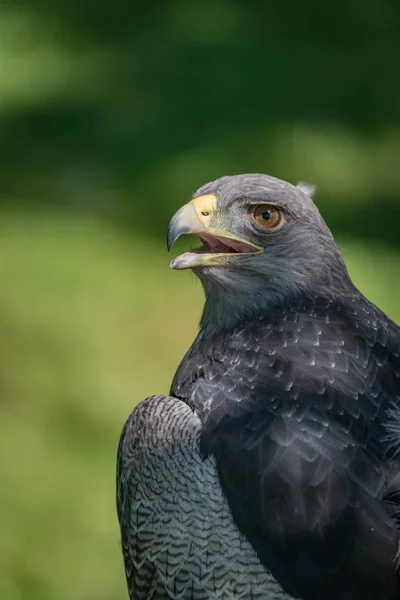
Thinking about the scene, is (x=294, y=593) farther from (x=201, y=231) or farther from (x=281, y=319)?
(x=201, y=231)

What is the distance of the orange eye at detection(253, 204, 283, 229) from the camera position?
4031 millimetres

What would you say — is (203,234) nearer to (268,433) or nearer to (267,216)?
(267,216)

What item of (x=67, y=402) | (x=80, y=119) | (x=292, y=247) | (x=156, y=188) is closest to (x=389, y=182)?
(x=156, y=188)

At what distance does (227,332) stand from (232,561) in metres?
0.98

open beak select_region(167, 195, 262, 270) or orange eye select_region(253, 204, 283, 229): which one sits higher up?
orange eye select_region(253, 204, 283, 229)

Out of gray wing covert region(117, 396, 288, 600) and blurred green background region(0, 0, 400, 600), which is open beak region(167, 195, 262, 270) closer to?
gray wing covert region(117, 396, 288, 600)

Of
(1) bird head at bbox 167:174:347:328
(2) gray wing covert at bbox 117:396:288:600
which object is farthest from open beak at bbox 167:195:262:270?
(2) gray wing covert at bbox 117:396:288:600

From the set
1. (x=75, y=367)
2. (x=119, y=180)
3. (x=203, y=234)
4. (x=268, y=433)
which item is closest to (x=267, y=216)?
(x=203, y=234)

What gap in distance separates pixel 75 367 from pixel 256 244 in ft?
11.7

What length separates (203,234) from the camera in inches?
159

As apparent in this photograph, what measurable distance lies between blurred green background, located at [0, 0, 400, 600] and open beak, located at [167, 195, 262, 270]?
7.31 feet

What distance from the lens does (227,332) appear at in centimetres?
404

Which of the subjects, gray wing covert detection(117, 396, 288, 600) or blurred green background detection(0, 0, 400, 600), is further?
blurred green background detection(0, 0, 400, 600)

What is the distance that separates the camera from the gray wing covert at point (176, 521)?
11.0 feet
